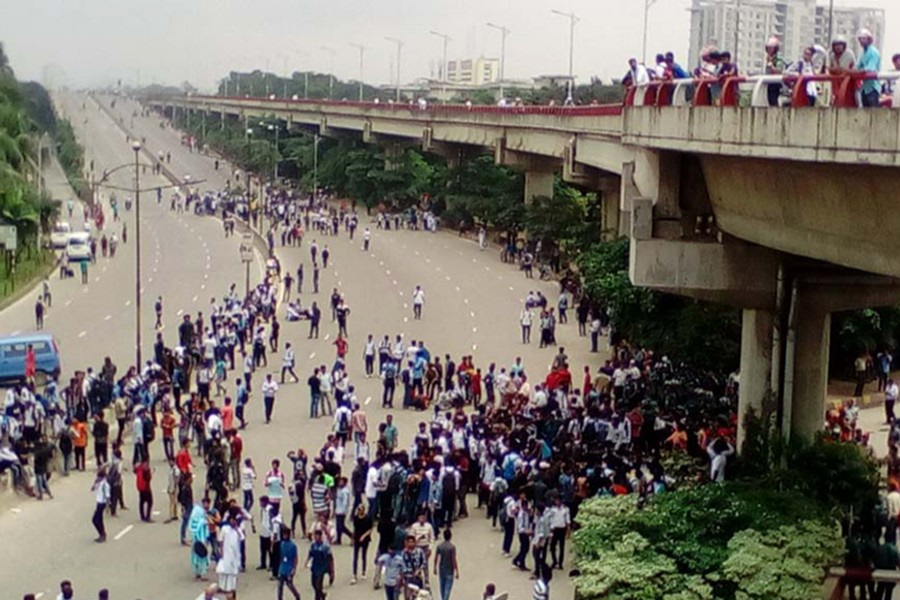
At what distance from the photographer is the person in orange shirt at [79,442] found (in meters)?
24.9

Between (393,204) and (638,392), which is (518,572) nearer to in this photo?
(638,392)

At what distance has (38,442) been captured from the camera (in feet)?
80.7

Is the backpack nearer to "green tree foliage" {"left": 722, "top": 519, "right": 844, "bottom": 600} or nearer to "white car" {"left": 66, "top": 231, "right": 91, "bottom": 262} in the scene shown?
"green tree foliage" {"left": 722, "top": 519, "right": 844, "bottom": 600}

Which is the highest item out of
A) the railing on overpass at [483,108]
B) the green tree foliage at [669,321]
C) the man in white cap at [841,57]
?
the railing on overpass at [483,108]

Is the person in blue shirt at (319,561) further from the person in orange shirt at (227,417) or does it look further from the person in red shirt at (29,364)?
the person in red shirt at (29,364)

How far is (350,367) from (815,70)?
1959 centimetres

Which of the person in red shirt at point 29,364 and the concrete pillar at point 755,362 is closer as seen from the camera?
the concrete pillar at point 755,362

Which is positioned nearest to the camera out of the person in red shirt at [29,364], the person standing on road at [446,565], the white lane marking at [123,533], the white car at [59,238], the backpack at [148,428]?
the person standing on road at [446,565]

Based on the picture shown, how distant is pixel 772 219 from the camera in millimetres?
19453

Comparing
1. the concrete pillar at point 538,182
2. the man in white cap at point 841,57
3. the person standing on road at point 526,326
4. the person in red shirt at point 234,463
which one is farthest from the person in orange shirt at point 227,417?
the concrete pillar at point 538,182

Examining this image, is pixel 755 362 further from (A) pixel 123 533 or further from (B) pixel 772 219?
(A) pixel 123 533

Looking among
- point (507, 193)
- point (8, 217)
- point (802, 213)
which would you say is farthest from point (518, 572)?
point (507, 193)

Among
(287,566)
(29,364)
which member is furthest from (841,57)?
(29,364)

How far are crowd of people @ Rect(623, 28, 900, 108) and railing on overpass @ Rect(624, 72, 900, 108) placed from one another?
0.08 ft
